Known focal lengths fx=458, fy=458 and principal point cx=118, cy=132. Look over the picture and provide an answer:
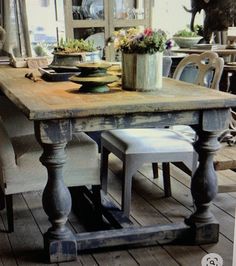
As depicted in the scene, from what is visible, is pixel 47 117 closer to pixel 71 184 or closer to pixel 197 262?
pixel 71 184

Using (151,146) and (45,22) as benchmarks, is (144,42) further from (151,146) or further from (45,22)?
(45,22)

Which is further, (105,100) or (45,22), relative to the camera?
(45,22)

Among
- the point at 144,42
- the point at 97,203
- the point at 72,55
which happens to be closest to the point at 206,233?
the point at 97,203

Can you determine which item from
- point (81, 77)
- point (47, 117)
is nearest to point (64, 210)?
point (47, 117)

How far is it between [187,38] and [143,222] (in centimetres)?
231

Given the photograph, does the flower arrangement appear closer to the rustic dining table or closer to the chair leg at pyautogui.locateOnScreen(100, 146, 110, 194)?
the rustic dining table

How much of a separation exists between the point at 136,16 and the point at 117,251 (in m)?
2.70

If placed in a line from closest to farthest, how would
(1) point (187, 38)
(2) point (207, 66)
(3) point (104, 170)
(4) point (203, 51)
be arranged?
(2) point (207, 66) < (3) point (104, 170) < (4) point (203, 51) < (1) point (187, 38)

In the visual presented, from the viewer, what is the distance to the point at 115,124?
1.92 meters

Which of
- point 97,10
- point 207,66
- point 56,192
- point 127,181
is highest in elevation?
point 97,10

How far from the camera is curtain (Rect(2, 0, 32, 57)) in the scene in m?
3.83

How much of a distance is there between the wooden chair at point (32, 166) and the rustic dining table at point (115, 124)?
0.26 m

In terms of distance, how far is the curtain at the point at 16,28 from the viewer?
383cm

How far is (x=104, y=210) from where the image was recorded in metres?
2.47
